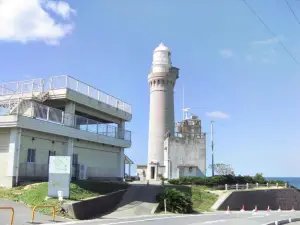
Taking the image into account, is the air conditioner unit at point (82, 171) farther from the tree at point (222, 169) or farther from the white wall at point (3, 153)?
the tree at point (222, 169)

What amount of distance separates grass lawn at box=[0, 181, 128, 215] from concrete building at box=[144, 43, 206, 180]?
30296 millimetres

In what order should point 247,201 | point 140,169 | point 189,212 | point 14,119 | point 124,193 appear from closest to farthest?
point 14,119 → point 189,212 → point 124,193 → point 247,201 → point 140,169

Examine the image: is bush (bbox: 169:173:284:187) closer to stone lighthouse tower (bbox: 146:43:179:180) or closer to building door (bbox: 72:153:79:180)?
stone lighthouse tower (bbox: 146:43:179:180)

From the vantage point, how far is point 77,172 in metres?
32.8

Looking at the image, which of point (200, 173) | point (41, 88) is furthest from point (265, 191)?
point (41, 88)

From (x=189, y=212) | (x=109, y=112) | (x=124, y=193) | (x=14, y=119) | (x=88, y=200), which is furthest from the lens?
(x=109, y=112)

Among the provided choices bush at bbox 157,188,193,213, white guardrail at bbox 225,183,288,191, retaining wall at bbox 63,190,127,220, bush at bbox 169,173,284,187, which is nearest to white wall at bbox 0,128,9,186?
retaining wall at bbox 63,190,127,220

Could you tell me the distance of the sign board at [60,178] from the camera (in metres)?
22.3

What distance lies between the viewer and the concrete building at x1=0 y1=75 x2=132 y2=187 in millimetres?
26297

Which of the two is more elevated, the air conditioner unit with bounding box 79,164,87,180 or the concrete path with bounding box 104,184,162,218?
the air conditioner unit with bounding box 79,164,87,180

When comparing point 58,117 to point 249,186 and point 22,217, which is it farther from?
point 249,186

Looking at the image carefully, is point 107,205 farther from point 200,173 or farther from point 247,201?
point 200,173

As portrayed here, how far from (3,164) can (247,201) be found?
91.7 feet

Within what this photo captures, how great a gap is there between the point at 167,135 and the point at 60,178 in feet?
129
